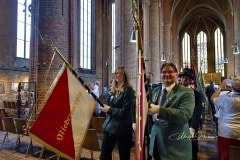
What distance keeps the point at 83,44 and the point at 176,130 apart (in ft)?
66.9

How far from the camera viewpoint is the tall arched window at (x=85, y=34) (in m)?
22.2

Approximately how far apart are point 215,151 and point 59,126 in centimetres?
530

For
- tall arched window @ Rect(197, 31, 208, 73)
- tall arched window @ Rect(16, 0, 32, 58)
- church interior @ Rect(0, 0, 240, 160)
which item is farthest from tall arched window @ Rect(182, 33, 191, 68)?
tall arched window @ Rect(16, 0, 32, 58)

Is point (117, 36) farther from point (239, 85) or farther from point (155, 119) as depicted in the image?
point (155, 119)

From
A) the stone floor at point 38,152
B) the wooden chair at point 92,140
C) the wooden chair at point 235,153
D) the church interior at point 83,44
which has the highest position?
the church interior at point 83,44

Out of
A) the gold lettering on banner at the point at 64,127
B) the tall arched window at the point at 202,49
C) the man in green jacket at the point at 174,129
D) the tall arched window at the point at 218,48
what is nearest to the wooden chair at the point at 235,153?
the man in green jacket at the point at 174,129

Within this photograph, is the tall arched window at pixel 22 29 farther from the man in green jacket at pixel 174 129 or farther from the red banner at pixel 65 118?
the man in green jacket at pixel 174 129

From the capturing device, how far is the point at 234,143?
12.3 ft

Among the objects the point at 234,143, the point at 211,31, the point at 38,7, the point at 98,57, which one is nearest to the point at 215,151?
the point at 234,143

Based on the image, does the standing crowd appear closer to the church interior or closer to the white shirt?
the white shirt

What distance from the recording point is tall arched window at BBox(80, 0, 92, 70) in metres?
22.2

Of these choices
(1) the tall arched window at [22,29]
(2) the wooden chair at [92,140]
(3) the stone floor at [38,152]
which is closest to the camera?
(2) the wooden chair at [92,140]

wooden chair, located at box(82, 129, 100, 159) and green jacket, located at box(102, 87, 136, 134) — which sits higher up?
green jacket, located at box(102, 87, 136, 134)

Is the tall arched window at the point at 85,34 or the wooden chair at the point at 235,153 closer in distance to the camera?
Answer: the wooden chair at the point at 235,153
